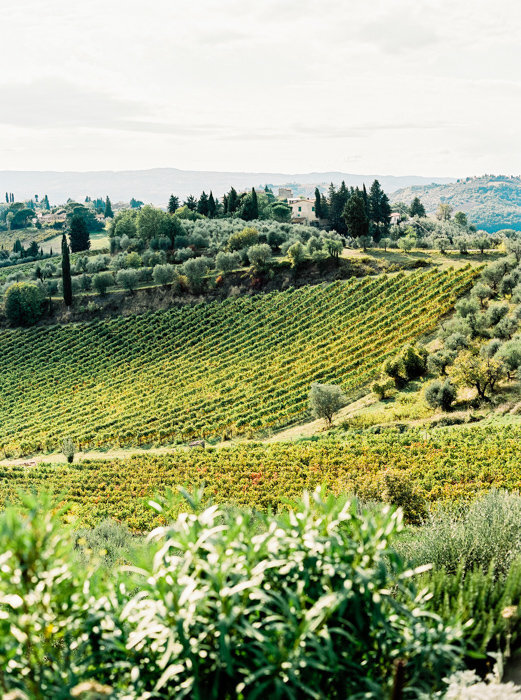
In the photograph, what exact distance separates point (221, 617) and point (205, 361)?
46718 millimetres

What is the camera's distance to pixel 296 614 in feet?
15.5

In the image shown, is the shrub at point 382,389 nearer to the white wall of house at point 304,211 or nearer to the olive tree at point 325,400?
the olive tree at point 325,400

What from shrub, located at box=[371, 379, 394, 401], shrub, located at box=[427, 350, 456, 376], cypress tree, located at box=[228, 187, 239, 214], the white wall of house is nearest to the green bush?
cypress tree, located at box=[228, 187, 239, 214]

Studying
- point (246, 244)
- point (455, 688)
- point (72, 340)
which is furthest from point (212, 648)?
point (246, 244)

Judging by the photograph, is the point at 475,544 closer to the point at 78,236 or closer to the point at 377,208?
the point at 377,208

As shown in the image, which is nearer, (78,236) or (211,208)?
(211,208)

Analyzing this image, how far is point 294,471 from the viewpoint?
2488 centimetres

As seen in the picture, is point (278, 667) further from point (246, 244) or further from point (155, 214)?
point (155, 214)

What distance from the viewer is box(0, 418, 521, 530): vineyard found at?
20312mm

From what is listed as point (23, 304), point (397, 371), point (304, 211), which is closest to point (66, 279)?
point (23, 304)

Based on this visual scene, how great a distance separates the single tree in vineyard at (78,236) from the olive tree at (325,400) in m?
76.9

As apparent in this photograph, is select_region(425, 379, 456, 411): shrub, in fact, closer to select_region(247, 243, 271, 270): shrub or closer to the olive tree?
the olive tree

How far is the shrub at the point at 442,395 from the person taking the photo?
30.8m

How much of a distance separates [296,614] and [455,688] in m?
1.79
